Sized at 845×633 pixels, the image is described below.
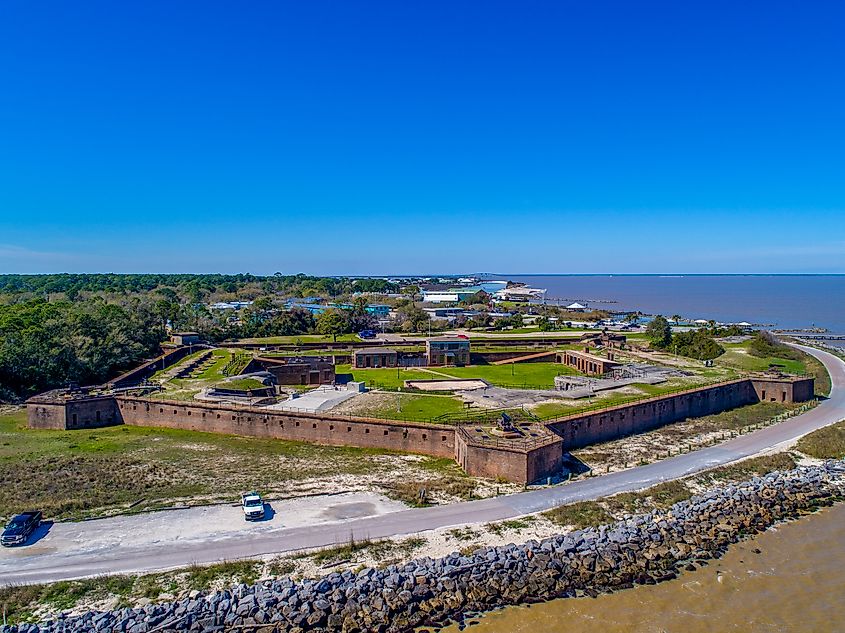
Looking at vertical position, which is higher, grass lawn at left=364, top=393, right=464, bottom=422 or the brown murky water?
grass lawn at left=364, top=393, right=464, bottom=422

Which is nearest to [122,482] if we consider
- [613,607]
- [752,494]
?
[613,607]

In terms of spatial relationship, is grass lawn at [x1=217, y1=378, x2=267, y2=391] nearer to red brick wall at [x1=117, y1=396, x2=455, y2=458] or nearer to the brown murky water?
red brick wall at [x1=117, y1=396, x2=455, y2=458]

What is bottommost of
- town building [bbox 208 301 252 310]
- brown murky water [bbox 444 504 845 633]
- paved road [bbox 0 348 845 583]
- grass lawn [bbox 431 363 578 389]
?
brown murky water [bbox 444 504 845 633]

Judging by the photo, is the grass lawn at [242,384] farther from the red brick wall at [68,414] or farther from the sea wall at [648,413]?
the sea wall at [648,413]

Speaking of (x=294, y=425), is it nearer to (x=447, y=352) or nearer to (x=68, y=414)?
(x=68, y=414)

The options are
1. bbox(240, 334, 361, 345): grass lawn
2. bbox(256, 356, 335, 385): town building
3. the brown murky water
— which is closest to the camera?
the brown murky water

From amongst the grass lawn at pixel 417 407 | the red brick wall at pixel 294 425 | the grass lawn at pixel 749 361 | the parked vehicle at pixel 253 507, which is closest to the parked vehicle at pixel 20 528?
the parked vehicle at pixel 253 507

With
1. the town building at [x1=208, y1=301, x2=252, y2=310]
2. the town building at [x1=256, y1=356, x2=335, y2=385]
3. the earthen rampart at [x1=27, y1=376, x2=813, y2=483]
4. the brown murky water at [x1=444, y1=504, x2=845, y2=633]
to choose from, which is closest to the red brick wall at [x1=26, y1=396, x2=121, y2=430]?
the earthen rampart at [x1=27, y1=376, x2=813, y2=483]

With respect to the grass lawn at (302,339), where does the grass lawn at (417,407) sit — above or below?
below
